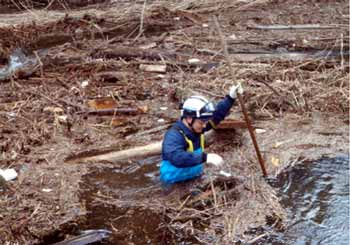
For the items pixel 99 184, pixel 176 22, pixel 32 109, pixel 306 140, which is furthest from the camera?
pixel 176 22

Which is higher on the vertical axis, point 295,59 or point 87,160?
point 295,59

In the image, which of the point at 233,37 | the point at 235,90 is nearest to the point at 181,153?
the point at 235,90

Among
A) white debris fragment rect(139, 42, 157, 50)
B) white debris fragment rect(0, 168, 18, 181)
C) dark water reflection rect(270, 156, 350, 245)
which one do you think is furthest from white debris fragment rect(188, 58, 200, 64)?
white debris fragment rect(0, 168, 18, 181)

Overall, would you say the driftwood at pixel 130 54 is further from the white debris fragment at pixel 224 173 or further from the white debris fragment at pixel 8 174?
the white debris fragment at pixel 8 174

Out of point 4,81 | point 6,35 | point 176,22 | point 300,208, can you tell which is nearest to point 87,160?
point 300,208

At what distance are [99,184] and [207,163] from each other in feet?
3.72

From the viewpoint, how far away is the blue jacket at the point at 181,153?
5.80m

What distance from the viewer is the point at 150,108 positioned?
27.6 ft

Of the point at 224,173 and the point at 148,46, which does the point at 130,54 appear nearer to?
the point at 148,46

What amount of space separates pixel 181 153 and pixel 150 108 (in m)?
2.70

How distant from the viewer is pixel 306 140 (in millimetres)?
7281

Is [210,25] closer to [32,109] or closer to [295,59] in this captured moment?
[295,59]

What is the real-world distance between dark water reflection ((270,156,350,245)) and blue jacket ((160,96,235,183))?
0.91m

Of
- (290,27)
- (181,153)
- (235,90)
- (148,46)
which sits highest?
(290,27)
